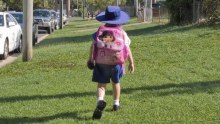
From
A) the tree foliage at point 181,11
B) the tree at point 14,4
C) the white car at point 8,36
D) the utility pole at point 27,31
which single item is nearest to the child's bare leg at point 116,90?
the utility pole at point 27,31

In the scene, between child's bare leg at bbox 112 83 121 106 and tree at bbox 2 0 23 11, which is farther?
tree at bbox 2 0 23 11

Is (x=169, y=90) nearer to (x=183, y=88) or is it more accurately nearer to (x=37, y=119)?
(x=183, y=88)

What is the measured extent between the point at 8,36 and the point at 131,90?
6815 mm

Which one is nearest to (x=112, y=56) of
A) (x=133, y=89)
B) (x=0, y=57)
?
(x=133, y=89)

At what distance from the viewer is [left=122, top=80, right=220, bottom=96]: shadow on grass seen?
736cm

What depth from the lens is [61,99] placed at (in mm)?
7137

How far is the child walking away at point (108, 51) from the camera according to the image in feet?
19.5

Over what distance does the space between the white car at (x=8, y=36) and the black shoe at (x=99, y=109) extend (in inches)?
294

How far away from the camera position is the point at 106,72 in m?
6.09

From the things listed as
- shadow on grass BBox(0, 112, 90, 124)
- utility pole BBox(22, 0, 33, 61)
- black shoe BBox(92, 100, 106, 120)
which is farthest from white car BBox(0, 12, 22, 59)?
black shoe BBox(92, 100, 106, 120)

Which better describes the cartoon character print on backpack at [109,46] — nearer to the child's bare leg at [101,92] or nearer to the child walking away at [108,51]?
the child walking away at [108,51]

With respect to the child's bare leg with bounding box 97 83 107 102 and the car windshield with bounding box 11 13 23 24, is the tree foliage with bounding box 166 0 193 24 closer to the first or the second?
the car windshield with bounding box 11 13 23 24

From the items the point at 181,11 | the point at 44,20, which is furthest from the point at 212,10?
the point at 44,20

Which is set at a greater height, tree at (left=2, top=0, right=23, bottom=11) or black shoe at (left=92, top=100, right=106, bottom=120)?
tree at (left=2, top=0, right=23, bottom=11)
